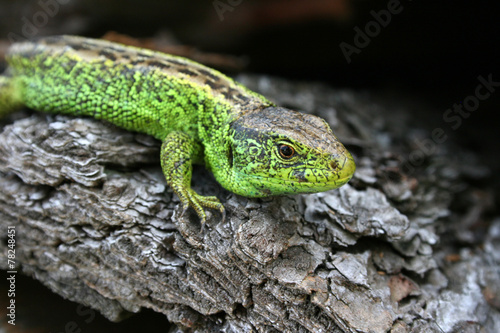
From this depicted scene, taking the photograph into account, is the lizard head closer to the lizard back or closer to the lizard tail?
the lizard back

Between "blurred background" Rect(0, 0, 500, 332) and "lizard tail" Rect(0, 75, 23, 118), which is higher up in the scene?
"blurred background" Rect(0, 0, 500, 332)

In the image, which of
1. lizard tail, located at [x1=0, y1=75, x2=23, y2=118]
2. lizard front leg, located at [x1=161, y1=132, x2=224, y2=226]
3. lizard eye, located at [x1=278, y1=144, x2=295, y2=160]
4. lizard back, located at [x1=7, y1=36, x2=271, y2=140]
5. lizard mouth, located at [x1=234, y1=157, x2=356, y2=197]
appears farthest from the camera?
lizard tail, located at [x1=0, y1=75, x2=23, y2=118]

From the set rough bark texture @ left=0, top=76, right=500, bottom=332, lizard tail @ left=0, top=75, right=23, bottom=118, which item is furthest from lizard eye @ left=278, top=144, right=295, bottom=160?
lizard tail @ left=0, top=75, right=23, bottom=118

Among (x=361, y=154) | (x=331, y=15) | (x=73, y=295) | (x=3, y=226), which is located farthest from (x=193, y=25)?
(x=73, y=295)

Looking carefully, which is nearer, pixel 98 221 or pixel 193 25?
pixel 98 221

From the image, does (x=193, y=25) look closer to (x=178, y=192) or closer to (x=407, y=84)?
(x=178, y=192)
